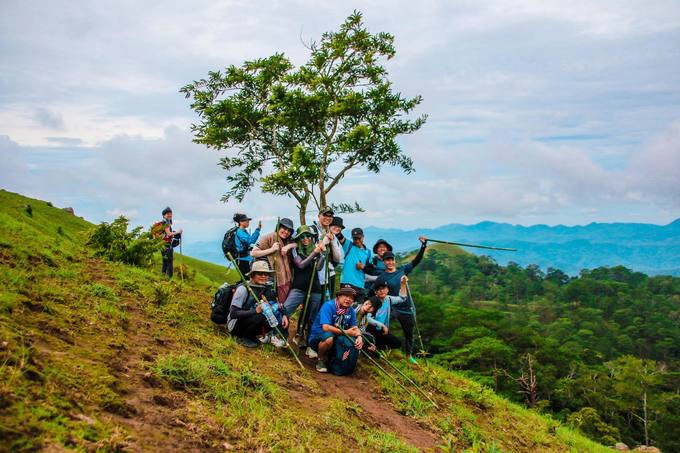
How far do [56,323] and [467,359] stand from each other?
3988cm

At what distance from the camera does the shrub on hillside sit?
50.1 ft

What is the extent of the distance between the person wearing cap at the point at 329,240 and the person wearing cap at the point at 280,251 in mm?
706

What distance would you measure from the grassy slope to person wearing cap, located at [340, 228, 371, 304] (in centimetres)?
186

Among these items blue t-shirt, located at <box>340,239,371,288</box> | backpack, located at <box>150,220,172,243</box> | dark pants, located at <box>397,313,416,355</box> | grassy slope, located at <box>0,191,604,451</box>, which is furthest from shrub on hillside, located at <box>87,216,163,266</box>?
dark pants, located at <box>397,313,416,355</box>

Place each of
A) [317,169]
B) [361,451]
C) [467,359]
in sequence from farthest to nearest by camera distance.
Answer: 1. [467,359]
2. [317,169]
3. [361,451]

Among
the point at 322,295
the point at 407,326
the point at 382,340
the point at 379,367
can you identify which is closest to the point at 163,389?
the point at 322,295

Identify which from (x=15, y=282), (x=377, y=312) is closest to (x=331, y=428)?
(x=377, y=312)

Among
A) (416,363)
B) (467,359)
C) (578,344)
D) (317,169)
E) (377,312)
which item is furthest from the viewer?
(578,344)

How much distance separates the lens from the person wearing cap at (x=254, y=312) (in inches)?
370

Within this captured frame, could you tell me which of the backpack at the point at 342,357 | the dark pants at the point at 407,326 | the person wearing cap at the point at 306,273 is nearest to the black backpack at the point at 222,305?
the person wearing cap at the point at 306,273

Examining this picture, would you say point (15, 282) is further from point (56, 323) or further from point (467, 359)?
point (467, 359)

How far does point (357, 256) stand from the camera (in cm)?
1096

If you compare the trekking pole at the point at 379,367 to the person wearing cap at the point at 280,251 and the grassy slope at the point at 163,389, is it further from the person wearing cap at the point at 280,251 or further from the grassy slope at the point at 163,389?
the person wearing cap at the point at 280,251

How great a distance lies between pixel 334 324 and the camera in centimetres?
954
